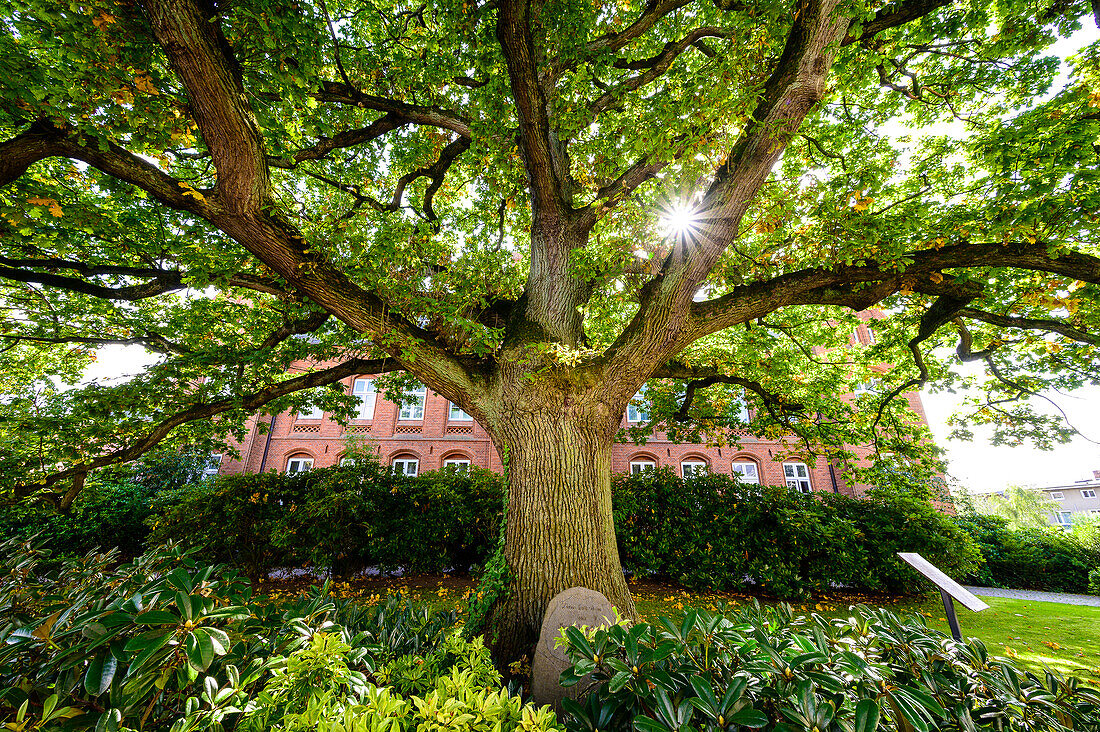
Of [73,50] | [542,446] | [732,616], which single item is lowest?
[732,616]

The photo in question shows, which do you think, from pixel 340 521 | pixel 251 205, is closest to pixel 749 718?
pixel 251 205

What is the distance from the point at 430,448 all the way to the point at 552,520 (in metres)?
16.7

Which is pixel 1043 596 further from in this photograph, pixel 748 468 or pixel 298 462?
pixel 298 462

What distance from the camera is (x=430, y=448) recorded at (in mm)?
19344

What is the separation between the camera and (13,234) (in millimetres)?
4637

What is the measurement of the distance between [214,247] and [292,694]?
5888mm

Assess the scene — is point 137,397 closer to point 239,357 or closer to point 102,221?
point 239,357

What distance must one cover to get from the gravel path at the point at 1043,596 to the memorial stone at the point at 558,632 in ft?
41.3

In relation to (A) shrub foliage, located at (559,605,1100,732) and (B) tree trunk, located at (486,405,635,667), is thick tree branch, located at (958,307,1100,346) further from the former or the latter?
(B) tree trunk, located at (486,405,635,667)

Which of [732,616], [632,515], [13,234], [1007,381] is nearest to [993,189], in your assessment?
[1007,381]

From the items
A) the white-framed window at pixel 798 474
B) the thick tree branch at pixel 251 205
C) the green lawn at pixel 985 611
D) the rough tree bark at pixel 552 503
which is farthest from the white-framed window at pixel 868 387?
the white-framed window at pixel 798 474

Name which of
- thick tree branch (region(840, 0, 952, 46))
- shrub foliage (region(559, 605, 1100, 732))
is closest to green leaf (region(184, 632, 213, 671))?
shrub foliage (region(559, 605, 1100, 732))

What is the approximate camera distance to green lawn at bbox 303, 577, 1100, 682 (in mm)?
5102

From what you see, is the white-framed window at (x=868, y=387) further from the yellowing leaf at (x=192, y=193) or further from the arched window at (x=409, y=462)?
the arched window at (x=409, y=462)
